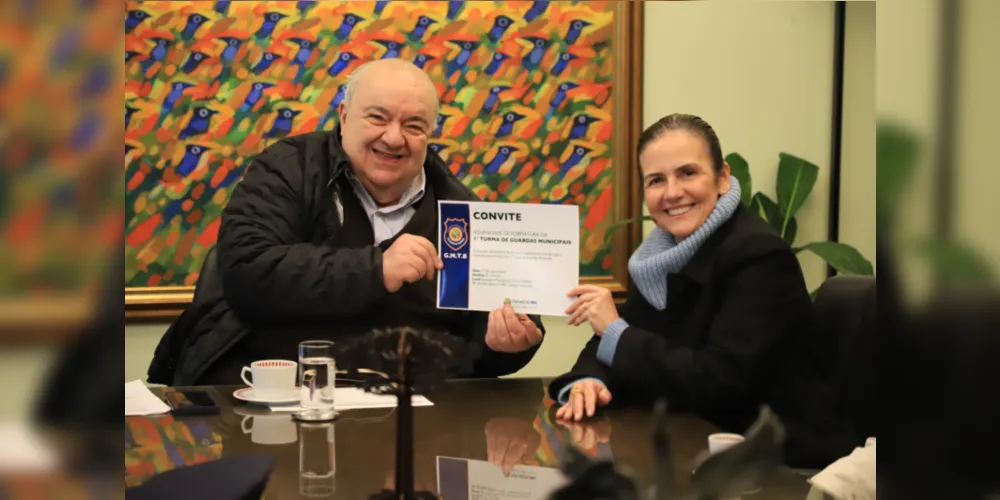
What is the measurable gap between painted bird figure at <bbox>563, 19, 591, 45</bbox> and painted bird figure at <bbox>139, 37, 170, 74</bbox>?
4.35 feet

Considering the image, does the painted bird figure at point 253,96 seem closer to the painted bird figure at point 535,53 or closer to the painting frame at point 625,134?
the painted bird figure at point 535,53

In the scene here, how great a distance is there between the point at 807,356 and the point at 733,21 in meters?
2.00

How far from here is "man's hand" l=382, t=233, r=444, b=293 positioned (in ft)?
5.80

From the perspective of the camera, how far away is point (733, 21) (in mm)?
3295

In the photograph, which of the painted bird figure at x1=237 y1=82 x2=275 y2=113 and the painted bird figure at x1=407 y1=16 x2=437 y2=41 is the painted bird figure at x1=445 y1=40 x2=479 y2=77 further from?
the painted bird figure at x1=237 y1=82 x2=275 y2=113

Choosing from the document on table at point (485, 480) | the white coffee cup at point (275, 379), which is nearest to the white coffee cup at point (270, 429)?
the white coffee cup at point (275, 379)

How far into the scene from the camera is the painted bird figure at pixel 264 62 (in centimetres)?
300

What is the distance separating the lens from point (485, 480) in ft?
3.59

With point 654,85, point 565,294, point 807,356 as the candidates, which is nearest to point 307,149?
point 565,294

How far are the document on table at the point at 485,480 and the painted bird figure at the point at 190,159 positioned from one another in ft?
6.80

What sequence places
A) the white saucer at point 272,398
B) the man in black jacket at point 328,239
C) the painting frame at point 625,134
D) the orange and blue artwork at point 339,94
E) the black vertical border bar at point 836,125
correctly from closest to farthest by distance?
1. the white saucer at point 272,398
2. the man in black jacket at point 328,239
3. the orange and blue artwork at point 339,94
4. the painting frame at point 625,134
5. the black vertical border bar at point 836,125

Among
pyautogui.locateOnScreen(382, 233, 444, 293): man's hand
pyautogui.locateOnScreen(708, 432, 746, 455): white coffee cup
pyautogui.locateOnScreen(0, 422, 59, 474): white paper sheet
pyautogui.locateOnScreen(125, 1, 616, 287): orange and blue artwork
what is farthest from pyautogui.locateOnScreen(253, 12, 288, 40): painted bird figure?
pyautogui.locateOnScreen(0, 422, 59, 474): white paper sheet

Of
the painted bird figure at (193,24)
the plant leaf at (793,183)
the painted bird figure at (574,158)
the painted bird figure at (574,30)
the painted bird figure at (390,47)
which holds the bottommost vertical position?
the plant leaf at (793,183)

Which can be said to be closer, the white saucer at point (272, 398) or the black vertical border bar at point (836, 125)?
the white saucer at point (272, 398)
